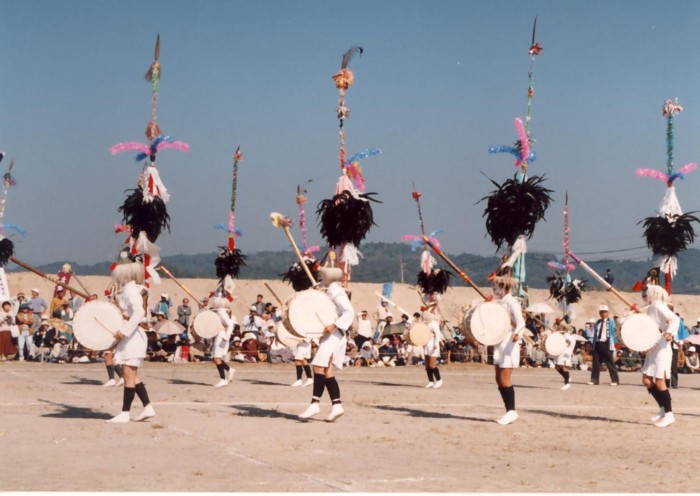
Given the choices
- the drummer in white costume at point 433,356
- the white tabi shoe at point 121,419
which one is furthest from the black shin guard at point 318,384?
the drummer in white costume at point 433,356

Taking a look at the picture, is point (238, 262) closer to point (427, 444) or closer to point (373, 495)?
point (427, 444)

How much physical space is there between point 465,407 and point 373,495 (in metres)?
8.59

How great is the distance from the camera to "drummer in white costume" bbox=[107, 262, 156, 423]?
40.2 ft

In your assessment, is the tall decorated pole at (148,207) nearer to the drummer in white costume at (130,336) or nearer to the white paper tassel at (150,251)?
the white paper tassel at (150,251)

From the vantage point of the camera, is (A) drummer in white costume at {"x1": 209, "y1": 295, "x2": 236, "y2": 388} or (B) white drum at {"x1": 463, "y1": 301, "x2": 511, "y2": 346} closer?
(B) white drum at {"x1": 463, "y1": 301, "x2": 511, "y2": 346}

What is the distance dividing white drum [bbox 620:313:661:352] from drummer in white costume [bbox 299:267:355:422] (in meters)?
3.69

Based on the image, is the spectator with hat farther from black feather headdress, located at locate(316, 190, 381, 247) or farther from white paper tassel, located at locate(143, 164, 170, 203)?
white paper tassel, located at locate(143, 164, 170, 203)

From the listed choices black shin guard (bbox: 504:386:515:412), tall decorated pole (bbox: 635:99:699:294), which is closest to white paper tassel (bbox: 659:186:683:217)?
tall decorated pole (bbox: 635:99:699:294)

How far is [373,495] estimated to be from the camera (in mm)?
7531

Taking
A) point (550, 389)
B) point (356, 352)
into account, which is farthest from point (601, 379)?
point (356, 352)

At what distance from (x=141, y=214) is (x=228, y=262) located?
18.9 feet

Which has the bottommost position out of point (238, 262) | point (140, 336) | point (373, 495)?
point (373, 495)

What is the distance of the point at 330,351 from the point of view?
42.5 feet

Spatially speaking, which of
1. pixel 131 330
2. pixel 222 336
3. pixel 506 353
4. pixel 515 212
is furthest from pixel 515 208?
pixel 131 330
